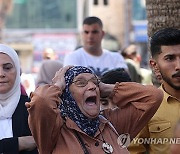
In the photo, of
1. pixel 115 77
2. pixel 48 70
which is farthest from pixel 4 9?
pixel 115 77

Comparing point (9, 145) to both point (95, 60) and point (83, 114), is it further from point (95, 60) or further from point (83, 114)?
point (95, 60)

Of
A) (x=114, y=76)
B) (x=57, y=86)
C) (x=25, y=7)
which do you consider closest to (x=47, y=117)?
(x=57, y=86)

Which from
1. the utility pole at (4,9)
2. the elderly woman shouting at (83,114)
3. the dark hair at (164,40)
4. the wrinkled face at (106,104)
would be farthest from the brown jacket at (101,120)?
the utility pole at (4,9)

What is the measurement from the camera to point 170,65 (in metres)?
4.54

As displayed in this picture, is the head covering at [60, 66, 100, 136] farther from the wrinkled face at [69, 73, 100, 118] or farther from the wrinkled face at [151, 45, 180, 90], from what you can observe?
the wrinkled face at [151, 45, 180, 90]

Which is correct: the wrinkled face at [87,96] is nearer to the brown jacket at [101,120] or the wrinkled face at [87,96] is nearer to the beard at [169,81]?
the brown jacket at [101,120]

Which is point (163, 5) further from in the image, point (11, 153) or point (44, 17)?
point (44, 17)

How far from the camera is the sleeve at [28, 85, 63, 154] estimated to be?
397cm

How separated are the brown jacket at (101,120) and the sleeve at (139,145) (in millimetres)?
208

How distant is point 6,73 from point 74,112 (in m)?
0.92

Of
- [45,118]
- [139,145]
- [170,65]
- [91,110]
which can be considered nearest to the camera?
[45,118]

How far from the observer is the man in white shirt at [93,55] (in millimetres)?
7741

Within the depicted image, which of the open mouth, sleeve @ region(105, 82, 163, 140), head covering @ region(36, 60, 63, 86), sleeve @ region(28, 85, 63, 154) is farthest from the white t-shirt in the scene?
sleeve @ region(28, 85, 63, 154)

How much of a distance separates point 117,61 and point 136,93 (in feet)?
12.1
